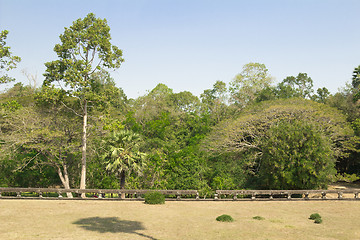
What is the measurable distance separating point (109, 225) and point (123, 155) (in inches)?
450

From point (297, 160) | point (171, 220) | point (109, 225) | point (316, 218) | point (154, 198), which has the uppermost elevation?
point (297, 160)

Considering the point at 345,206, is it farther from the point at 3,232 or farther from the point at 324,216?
the point at 3,232

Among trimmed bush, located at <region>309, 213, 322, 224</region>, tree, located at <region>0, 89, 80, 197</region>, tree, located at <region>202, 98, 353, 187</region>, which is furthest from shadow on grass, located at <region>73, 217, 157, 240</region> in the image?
tree, located at <region>202, 98, 353, 187</region>

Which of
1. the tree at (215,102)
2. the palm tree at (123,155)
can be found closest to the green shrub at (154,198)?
the palm tree at (123,155)

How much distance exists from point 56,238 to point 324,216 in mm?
17892

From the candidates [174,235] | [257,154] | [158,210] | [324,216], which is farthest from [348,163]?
[174,235]

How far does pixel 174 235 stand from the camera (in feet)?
50.0

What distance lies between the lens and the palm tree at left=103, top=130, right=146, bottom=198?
90.8 feet

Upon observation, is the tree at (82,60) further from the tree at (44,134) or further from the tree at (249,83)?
the tree at (249,83)

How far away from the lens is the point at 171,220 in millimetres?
18828

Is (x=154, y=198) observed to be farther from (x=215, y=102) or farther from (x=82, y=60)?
(x=215, y=102)

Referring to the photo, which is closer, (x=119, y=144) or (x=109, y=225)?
(x=109, y=225)

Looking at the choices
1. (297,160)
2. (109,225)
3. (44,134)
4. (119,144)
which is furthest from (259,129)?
(44,134)

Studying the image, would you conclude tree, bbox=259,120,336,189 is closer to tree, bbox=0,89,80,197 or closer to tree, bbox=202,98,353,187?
tree, bbox=202,98,353,187
